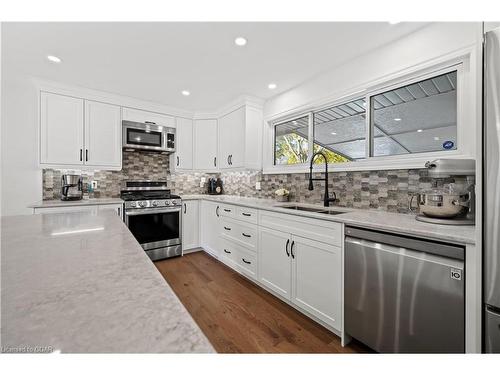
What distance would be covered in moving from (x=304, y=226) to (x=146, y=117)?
2.92 metres

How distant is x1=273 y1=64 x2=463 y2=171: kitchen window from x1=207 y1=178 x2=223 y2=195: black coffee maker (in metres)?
1.83

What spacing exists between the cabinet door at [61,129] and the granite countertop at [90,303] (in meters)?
2.58

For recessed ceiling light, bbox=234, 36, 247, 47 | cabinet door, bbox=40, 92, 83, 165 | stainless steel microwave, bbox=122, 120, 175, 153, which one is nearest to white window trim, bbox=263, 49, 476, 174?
recessed ceiling light, bbox=234, 36, 247, 47

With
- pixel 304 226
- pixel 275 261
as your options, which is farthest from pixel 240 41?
pixel 275 261

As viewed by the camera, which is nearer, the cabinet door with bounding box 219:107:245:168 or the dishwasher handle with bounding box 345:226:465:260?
the dishwasher handle with bounding box 345:226:465:260

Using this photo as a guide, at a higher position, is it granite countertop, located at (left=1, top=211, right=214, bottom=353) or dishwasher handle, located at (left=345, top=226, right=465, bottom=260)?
granite countertop, located at (left=1, top=211, right=214, bottom=353)

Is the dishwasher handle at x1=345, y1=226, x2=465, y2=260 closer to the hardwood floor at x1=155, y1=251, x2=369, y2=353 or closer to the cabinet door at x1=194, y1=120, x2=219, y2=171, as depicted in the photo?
the hardwood floor at x1=155, y1=251, x2=369, y2=353

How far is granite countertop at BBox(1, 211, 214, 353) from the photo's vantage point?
327mm

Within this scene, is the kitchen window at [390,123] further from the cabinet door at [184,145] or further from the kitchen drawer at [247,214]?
the cabinet door at [184,145]

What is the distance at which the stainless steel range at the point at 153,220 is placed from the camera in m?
3.02

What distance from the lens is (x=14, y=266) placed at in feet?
1.94

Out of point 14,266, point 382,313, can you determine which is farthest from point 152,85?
point 382,313

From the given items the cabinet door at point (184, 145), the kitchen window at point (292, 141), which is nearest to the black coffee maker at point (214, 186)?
the cabinet door at point (184, 145)
